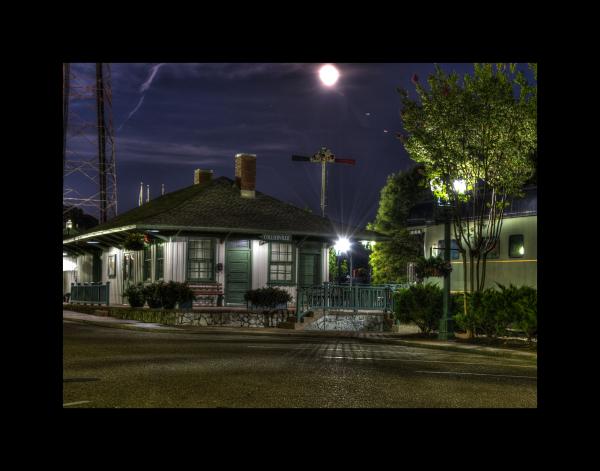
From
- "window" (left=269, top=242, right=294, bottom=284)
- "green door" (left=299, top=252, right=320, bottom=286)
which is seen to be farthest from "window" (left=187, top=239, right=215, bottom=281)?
"green door" (left=299, top=252, right=320, bottom=286)

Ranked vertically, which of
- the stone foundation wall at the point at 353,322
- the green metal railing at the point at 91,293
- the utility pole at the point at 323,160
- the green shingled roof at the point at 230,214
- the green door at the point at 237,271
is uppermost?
the utility pole at the point at 323,160

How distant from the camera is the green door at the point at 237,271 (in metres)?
33.5

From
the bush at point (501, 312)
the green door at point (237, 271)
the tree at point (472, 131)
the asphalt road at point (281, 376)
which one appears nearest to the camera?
the asphalt road at point (281, 376)

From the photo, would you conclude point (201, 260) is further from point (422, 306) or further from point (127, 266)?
point (422, 306)

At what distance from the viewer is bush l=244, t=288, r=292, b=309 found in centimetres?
3170

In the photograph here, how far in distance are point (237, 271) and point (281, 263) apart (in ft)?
6.39

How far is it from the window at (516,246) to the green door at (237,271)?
11.4 m

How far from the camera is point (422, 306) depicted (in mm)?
24938

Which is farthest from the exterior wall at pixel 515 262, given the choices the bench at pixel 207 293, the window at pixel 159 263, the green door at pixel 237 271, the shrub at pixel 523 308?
the window at pixel 159 263

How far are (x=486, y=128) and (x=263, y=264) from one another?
13.2 m

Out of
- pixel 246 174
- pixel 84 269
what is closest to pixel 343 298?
pixel 246 174

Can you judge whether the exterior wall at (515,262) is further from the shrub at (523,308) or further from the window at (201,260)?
the window at (201,260)
